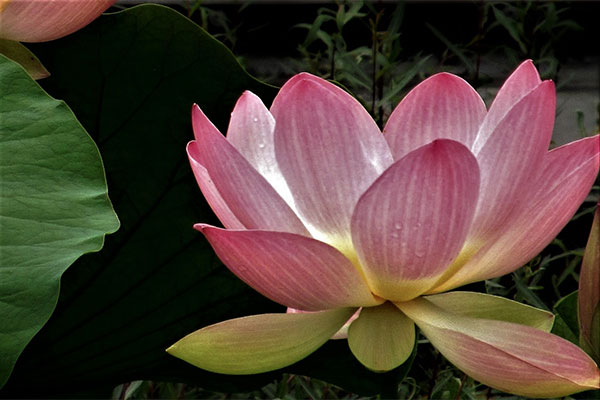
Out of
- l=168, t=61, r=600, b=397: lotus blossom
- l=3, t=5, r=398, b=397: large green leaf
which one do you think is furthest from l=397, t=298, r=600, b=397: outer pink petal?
l=3, t=5, r=398, b=397: large green leaf

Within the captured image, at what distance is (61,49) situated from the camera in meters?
0.53

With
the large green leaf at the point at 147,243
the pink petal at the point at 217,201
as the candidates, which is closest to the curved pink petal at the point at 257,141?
the pink petal at the point at 217,201

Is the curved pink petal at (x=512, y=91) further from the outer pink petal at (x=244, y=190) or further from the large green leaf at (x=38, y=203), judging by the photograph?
the large green leaf at (x=38, y=203)

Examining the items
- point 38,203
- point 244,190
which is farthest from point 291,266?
point 38,203

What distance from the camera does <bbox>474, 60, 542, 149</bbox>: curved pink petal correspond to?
0.34 metres

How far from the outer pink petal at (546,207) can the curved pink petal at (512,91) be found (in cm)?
3

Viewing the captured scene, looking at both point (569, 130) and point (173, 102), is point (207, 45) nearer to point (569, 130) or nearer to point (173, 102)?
point (173, 102)

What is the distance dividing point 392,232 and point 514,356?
0.20ft

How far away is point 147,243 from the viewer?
50 cm

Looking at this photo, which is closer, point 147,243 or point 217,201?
point 217,201

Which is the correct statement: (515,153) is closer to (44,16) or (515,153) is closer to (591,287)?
(591,287)

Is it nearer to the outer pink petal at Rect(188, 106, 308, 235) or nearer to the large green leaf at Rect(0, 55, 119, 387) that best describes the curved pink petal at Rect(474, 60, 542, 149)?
the outer pink petal at Rect(188, 106, 308, 235)

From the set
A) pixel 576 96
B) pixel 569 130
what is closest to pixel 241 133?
pixel 569 130

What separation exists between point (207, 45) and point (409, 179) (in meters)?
0.24
